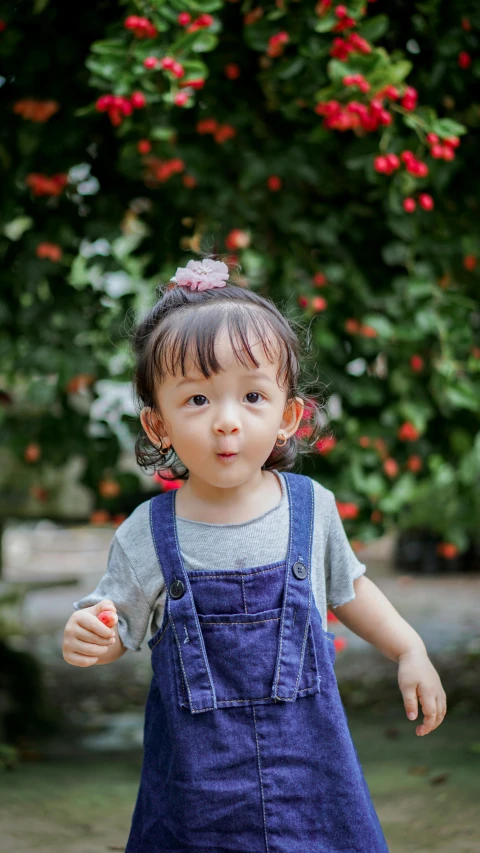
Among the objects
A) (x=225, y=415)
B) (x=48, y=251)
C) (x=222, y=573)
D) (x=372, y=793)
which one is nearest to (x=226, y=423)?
(x=225, y=415)

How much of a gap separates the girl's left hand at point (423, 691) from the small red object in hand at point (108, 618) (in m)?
0.47

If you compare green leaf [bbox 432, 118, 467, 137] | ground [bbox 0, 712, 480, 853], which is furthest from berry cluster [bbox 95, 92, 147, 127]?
ground [bbox 0, 712, 480, 853]

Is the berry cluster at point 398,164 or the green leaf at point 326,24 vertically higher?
the green leaf at point 326,24

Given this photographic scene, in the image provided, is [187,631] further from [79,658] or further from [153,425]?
[153,425]

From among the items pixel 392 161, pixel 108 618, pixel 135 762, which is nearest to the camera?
pixel 108 618

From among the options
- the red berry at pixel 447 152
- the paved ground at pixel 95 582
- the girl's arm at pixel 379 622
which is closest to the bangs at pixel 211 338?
the girl's arm at pixel 379 622

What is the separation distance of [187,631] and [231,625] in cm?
7

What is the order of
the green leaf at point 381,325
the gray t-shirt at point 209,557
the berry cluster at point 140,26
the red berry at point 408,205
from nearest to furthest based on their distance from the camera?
the gray t-shirt at point 209,557
the berry cluster at point 140,26
the red berry at point 408,205
the green leaf at point 381,325

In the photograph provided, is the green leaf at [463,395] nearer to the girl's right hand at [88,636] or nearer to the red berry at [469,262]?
the red berry at [469,262]

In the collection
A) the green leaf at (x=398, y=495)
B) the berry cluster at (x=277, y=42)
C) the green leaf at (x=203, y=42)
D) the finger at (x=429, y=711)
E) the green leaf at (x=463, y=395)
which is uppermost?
the green leaf at (x=203, y=42)

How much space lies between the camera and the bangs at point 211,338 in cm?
144

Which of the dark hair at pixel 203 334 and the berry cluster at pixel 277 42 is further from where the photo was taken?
the berry cluster at pixel 277 42

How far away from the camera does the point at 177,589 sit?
146 cm

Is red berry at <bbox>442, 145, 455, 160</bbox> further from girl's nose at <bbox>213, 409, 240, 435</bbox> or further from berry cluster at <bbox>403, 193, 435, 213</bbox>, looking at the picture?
girl's nose at <bbox>213, 409, 240, 435</bbox>
